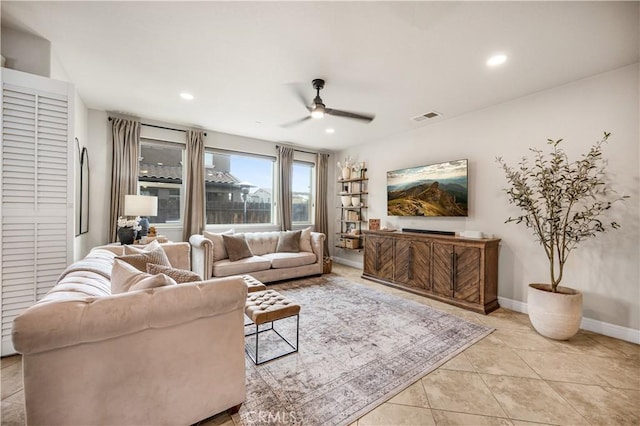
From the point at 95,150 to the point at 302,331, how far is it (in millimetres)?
4089

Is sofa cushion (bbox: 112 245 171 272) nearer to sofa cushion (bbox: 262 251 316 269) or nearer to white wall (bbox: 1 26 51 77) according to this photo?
white wall (bbox: 1 26 51 77)

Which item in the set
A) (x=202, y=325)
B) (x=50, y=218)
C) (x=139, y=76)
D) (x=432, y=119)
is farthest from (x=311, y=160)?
(x=202, y=325)

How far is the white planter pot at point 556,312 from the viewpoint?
255 cm

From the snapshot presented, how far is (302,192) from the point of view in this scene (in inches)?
251

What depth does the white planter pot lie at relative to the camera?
8.36 feet

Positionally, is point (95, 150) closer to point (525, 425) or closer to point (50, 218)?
point (50, 218)

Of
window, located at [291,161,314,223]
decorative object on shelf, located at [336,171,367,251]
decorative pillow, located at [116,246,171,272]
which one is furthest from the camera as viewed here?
window, located at [291,161,314,223]

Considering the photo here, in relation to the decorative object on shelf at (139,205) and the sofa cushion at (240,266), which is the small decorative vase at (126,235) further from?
the sofa cushion at (240,266)

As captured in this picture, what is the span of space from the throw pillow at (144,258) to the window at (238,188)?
9.00 ft

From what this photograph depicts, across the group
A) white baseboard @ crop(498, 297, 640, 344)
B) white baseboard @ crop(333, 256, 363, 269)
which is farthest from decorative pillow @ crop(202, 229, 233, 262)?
white baseboard @ crop(498, 297, 640, 344)

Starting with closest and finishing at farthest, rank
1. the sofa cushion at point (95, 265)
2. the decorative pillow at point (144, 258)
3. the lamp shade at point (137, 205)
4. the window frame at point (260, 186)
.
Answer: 1. the sofa cushion at point (95, 265)
2. the decorative pillow at point (144, 258)
3. the lamp shade at point (137, 205)
4. the window frame at point (260, 186)

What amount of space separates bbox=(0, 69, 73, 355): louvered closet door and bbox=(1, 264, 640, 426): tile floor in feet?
2.13

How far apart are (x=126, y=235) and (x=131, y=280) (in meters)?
2.27

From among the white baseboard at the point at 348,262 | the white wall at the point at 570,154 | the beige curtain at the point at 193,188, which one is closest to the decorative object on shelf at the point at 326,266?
the white baseboard at the point at 348,262
